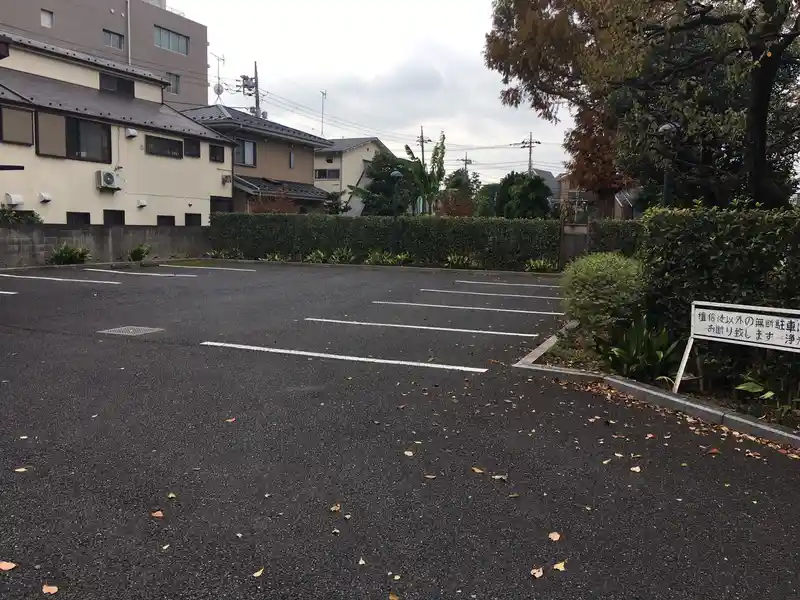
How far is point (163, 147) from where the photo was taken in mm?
24250

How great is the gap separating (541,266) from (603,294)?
13472 mm

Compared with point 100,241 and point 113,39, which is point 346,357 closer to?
point 100,241

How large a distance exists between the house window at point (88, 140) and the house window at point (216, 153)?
501cm

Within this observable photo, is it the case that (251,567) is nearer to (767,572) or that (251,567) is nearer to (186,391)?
(767,572)

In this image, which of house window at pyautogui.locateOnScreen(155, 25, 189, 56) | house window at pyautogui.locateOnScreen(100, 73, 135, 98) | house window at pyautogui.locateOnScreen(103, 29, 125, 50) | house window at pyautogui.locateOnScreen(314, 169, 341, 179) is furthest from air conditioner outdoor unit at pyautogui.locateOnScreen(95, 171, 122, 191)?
house window at pyautogui.locateOnScreen(155, 25, 189, 56)

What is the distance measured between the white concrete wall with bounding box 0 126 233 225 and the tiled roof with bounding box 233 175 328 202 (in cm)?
96

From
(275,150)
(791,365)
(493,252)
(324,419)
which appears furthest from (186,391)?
(275,150)

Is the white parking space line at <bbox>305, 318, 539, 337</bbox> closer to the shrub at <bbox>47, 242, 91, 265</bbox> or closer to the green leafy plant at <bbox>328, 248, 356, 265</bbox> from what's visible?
the shrub at <bbox>47, 242, 91, 265</bbox>

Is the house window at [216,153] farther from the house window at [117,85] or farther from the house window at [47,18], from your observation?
the house window at [47,18]

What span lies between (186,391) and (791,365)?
5356 mm

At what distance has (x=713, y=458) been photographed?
4512 mm

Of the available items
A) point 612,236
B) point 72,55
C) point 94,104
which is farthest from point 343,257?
point 72,55

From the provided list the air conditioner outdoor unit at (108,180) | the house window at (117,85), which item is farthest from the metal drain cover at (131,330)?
the house window at (117,85)

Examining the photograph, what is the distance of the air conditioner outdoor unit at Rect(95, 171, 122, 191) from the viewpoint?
2159cm
